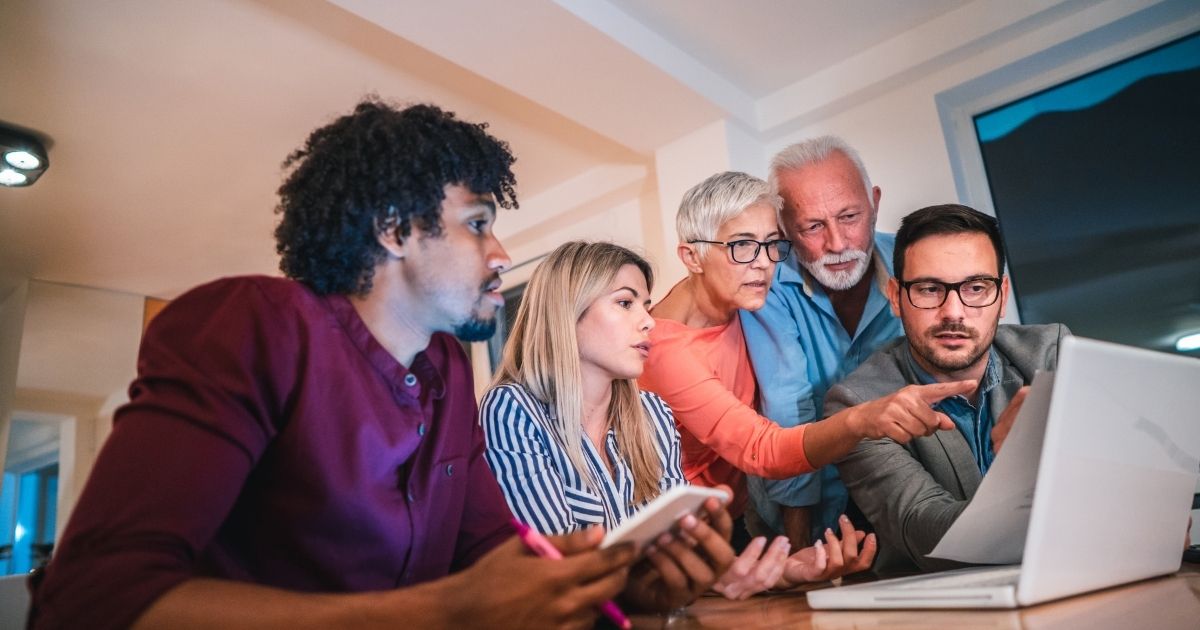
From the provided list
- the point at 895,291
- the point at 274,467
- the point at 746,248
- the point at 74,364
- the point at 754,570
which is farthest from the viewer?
the point at 74,364

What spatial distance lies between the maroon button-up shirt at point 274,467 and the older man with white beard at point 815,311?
3.75 ft

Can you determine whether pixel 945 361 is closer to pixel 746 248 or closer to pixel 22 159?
pixel 746 248

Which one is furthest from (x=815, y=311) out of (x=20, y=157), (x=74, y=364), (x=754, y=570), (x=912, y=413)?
(x=74, y=364)

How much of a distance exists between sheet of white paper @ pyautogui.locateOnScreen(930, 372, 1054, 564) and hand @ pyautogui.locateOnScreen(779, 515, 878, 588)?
0.15 metres

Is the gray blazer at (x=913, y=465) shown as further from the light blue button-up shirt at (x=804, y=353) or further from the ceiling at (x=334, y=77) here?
the ceiling at (x=334, y=77)

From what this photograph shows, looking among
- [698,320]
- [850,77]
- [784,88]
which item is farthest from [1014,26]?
[698,320]

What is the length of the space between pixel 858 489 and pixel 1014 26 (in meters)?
2.18

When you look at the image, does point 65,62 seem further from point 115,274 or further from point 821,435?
point 821,435

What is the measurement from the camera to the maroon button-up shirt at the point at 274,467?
0.68 meters

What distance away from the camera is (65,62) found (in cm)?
275

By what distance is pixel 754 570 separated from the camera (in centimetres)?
108

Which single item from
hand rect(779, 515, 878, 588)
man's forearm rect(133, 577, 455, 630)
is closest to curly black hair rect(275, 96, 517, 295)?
man's forearm rect(133, 577, 455, 630)

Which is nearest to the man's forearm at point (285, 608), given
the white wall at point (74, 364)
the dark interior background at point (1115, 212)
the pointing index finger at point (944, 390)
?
the pointing index finger at point (944, 390)

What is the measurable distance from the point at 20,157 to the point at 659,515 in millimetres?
3577
